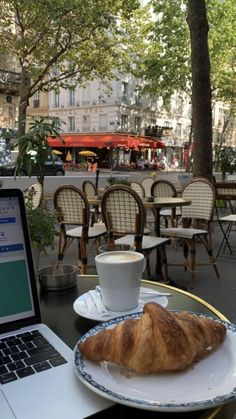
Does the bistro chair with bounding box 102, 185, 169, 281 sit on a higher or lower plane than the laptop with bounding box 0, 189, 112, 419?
lower

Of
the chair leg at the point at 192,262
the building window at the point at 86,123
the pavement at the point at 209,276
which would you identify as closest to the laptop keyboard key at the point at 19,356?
the pavement at the point at 209,276

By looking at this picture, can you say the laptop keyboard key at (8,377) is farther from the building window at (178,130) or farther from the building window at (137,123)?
the building window at (178,130)

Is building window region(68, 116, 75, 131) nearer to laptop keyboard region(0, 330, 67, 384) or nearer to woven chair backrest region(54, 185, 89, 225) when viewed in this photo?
woven chair backrest region(54, 185, 89, 225)

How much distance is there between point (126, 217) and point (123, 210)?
0.25ft

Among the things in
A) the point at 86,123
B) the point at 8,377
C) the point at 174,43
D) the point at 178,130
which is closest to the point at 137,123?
the point at 86,123

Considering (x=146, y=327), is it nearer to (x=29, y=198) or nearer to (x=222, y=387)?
(x=222, y=387)

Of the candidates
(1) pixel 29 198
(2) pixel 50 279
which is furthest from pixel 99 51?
(2) pixel 50 279

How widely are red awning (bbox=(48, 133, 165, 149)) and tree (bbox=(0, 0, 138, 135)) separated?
609 inches

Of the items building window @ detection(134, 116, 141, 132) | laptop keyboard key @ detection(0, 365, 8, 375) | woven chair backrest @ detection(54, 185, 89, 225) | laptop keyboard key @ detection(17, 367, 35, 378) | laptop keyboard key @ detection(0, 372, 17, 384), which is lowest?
woven chair backrest @ detection(54, 185, 89, 225)

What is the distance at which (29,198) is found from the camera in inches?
88.5

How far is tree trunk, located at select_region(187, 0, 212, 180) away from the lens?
652cm

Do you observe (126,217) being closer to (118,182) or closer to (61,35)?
(118,182)

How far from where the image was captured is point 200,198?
5215 mm

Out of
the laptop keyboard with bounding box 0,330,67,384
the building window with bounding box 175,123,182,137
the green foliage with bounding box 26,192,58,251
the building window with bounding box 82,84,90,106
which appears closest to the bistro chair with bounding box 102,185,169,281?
the green foliage with bounding box 26,192,58,251
